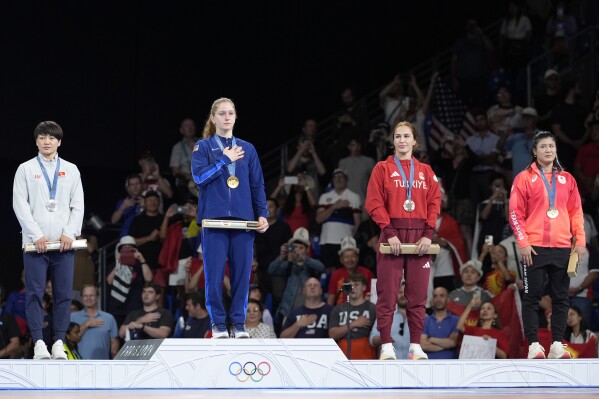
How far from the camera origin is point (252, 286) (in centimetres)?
1130

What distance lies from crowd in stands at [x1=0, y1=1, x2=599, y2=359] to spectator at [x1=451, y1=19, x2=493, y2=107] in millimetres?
19

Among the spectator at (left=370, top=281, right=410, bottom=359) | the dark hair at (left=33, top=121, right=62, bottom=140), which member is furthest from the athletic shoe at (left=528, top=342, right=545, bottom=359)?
the dark hair at (left=33, top=121, right=62, bottom=140)

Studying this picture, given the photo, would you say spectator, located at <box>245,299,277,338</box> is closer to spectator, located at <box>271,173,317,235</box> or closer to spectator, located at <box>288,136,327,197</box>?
spectator, located at <box>271,173,317,235</box>

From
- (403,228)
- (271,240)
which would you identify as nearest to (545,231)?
(403,228)

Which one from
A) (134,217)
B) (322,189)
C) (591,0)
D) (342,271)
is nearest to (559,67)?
(591,0)

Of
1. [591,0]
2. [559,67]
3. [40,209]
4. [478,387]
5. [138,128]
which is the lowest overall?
[478,387]

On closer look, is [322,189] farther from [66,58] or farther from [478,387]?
[478,387]

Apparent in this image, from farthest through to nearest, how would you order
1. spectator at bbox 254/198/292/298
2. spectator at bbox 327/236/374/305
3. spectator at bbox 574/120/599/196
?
1. spectator at bbox 574/120/599/196
2. spectator at bbox 254/198/292/298
3. spectator at bbox 327/236/374/305

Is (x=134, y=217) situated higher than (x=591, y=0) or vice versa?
(x=591, y=0)

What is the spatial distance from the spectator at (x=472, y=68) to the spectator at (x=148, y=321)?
18.9 feet

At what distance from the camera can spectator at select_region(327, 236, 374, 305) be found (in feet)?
37.6

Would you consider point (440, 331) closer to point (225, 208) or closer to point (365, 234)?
point (365, 234)

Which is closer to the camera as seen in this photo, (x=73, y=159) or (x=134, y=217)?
(x=134, y=217)

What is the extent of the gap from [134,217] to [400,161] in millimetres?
5063
